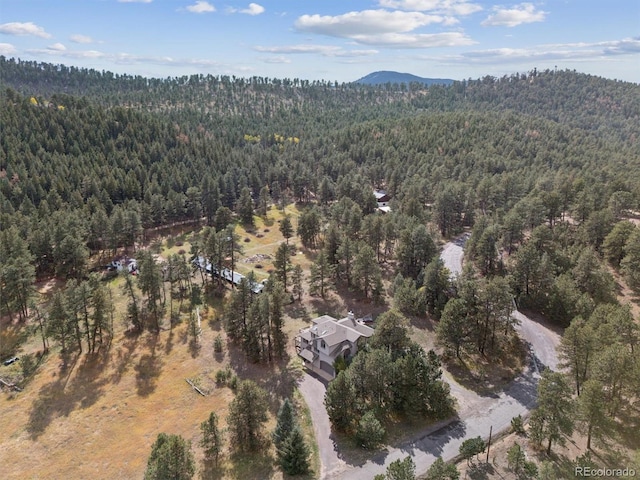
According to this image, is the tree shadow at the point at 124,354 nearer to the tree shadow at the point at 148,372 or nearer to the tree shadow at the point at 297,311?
the tree shadow at the point at 148,372

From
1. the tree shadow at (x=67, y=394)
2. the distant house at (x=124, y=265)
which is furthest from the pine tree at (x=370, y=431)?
the distant house at (x=124, y=265)

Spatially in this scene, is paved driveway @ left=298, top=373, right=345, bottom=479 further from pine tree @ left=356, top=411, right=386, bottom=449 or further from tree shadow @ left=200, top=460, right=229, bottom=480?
tree shadow @ left=200, top=460, right=229, bottom=480

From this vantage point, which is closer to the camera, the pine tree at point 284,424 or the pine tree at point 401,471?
the pine tree at point 401,471

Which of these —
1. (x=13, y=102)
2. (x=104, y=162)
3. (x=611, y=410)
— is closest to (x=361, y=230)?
(x=611, y=410)

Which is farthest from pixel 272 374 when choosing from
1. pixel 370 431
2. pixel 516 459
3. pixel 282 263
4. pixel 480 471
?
pixel 516 459

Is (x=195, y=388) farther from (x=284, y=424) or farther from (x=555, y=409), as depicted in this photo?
(x=555, y=409)

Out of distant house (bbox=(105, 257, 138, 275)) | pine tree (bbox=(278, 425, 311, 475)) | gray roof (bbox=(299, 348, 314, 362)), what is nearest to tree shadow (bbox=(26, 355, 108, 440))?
gray roof (bbox=(299, 348, 314, 362))
